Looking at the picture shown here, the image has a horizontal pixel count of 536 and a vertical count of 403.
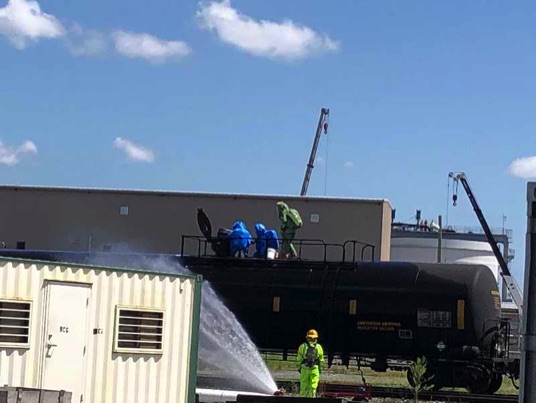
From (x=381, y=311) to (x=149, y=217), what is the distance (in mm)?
22681

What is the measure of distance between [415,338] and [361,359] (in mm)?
1716

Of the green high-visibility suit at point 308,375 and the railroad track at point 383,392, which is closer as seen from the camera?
the green high-visibility suit at point 308,375

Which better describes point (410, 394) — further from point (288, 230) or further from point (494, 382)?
point (288, 230)

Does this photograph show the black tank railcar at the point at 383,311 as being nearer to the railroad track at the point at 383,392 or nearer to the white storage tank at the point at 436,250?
the railroad track at the point at 383,392

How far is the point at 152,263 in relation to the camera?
22062mm

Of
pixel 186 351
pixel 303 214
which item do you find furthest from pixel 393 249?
pixel 186 351

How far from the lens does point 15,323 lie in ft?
36.6

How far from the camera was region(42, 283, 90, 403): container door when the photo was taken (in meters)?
11.4

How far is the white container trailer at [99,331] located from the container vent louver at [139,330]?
1 centimetres

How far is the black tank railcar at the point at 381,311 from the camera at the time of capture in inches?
789

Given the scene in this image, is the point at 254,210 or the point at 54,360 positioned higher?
the point at 254,210

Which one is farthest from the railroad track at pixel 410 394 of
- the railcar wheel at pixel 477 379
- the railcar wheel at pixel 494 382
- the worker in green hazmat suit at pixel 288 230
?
the worker in green hazmat suit at pixel 288 230

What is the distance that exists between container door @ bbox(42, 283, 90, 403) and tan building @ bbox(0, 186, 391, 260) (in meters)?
27.8

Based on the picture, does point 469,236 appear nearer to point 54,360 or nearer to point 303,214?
point 303,214
